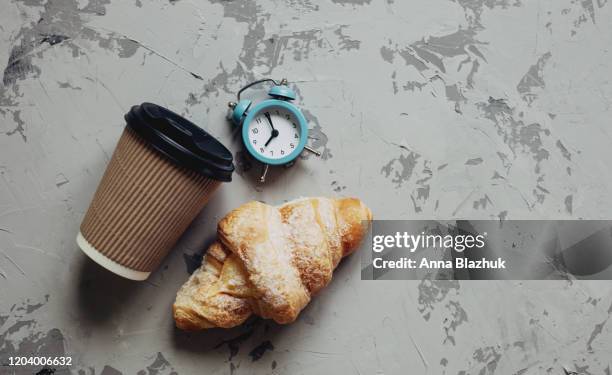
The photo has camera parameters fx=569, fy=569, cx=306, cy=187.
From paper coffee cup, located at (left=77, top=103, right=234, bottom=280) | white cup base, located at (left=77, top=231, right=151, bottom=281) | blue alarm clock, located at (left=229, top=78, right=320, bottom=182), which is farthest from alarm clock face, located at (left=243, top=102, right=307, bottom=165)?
white cup base, located at (left=77, top=231, right=151, bottom=281)

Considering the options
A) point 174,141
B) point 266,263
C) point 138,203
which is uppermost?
point 174,141

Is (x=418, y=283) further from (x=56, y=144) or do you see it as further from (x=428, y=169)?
(x=56, y=144)

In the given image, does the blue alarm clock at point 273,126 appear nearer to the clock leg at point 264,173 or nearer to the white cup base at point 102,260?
the clock leg at point 264,173

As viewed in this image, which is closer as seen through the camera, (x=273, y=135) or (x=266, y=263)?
(x=266, y=263)

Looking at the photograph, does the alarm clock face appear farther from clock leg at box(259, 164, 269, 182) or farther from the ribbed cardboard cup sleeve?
the ribbed cardboard cup sleeve

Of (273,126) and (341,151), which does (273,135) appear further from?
(341,151)

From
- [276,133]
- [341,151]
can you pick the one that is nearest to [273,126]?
[276,133]

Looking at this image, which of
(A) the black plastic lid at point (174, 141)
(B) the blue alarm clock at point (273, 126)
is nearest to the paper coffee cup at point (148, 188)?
(A) the black plastic lid at point (174, 141)
